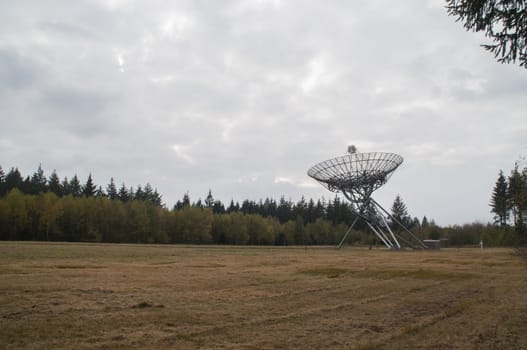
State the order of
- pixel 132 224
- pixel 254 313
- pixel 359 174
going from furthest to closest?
1. pixel 132 224
2. pixel 359 174
3. pixel 254 313

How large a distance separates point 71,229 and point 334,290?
72432 millimetres

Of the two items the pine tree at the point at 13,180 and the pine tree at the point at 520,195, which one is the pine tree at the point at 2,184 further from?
the pine tree at the point at 520,195

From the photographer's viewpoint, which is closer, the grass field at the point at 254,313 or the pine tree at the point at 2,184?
the grass field at the point at 254,313

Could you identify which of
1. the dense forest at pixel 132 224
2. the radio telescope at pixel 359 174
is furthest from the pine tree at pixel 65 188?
the radio telescope at pixel 359 174

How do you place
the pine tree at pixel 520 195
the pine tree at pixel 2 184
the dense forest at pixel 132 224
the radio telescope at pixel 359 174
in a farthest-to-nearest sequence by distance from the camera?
the pine tree at pixel 2 184, the dense forest at pixel 132 224, the radio telescope at pixel 359 174, the pine tree at pixel 520 195

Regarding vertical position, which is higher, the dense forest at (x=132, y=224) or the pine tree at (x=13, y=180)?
the pine tree at (x=13, y=180)

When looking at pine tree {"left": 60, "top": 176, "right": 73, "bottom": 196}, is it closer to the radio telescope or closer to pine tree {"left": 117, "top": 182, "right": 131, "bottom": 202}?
pine tree {"left": 117, "top": 182, "right": 131, "bottom": 202}

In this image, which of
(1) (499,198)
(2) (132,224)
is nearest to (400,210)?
(1) (499,198)

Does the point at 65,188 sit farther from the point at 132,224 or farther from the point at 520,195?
the point at 520,195

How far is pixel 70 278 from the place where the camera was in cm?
1716

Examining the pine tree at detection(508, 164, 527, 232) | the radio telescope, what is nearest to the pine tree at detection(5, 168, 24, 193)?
the radio telescope

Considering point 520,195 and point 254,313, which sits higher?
point 520,195

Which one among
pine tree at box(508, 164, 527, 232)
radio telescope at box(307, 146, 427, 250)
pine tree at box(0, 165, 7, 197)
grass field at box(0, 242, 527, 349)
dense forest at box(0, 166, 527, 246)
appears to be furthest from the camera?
pine tree at box(0, 165, 7, 197)

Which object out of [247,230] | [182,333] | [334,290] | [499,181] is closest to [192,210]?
[247,230]
